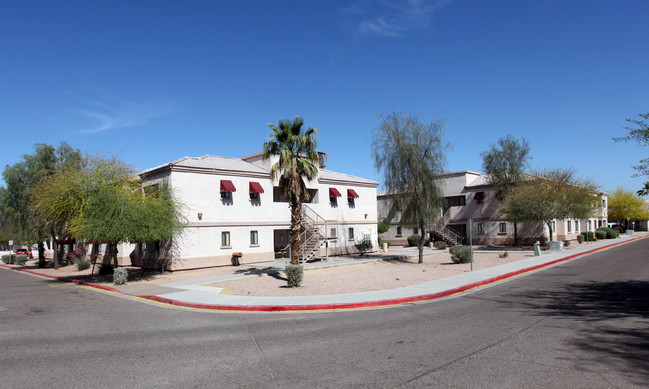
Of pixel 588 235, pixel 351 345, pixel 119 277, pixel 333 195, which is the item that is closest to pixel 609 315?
pixel 351 345

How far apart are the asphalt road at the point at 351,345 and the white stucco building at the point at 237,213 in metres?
12.6

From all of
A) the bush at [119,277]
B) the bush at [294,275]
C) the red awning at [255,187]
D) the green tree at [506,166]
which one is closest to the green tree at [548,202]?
the green tree at [506,166]

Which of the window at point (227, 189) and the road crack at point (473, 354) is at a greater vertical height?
the window at point (227, 189)

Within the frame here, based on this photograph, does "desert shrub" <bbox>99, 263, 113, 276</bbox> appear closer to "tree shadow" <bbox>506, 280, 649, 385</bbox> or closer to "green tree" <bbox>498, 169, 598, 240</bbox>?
"tree shadow" <bbox>506, 280, 649, 385</bbox>

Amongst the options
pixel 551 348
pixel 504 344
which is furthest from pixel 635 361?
pixel 504 344

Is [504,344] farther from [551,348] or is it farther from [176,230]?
[176,230]

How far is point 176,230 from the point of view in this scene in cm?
2370

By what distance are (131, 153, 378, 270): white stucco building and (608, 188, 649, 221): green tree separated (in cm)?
6425

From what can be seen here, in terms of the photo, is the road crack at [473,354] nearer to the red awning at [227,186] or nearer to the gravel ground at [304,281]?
the gravel ground at [304,281]

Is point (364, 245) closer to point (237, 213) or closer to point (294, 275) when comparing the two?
point (237, 213)

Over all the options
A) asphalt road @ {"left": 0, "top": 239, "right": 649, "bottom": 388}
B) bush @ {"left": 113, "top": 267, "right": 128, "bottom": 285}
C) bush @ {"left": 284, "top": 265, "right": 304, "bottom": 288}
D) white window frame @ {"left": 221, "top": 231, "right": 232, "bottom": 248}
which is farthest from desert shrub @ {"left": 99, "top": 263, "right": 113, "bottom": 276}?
bush @ {"left": 284, "top": 265, "right": 304, "bottom": 288}

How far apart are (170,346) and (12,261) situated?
170 feet

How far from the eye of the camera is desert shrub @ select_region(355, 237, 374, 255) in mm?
36219

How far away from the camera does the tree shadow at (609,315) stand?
6.80m
